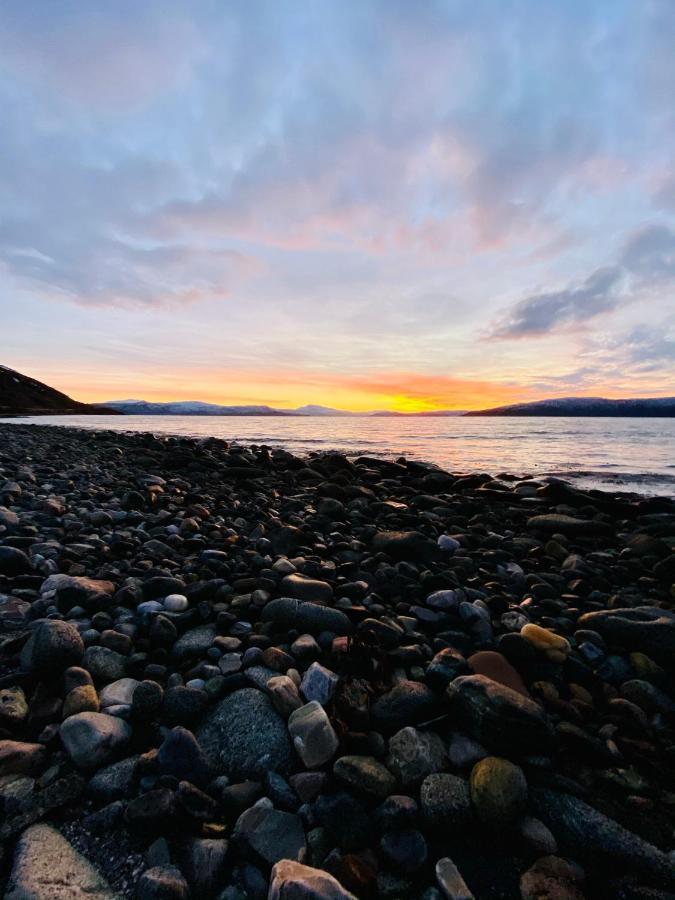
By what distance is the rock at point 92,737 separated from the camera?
2094 mm

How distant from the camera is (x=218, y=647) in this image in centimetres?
301

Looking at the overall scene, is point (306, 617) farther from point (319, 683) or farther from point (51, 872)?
point (51, 872)

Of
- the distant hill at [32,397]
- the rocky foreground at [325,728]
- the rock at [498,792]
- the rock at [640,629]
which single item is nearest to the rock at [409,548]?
the rocky foreground at [325,728]

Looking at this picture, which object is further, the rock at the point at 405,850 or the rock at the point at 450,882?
the rock at the point at 405,850

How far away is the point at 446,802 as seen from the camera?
1956 mm

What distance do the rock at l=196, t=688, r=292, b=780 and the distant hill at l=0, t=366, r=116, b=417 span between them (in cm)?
10701

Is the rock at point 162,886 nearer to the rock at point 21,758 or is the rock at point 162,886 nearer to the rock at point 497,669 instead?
the rock at point 21,758

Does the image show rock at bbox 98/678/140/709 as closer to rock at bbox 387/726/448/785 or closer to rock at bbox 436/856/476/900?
rock at bbox 387/726/448/785

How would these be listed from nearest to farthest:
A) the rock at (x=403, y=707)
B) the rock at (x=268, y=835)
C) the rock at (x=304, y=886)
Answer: the rock at (x=304, y=886), the rock at (x=268, y=835), the rock at (x=403, y=707)

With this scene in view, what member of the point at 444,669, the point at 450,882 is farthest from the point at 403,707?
the point at 450,882

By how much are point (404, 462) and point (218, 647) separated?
12631 millimetres

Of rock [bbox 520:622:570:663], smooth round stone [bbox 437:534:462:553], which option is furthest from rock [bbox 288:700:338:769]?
smooth round stone [bbox 437:534:462:553]

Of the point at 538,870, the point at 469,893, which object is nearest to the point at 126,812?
the point at 469,893

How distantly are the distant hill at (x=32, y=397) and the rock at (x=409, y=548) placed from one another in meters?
105
